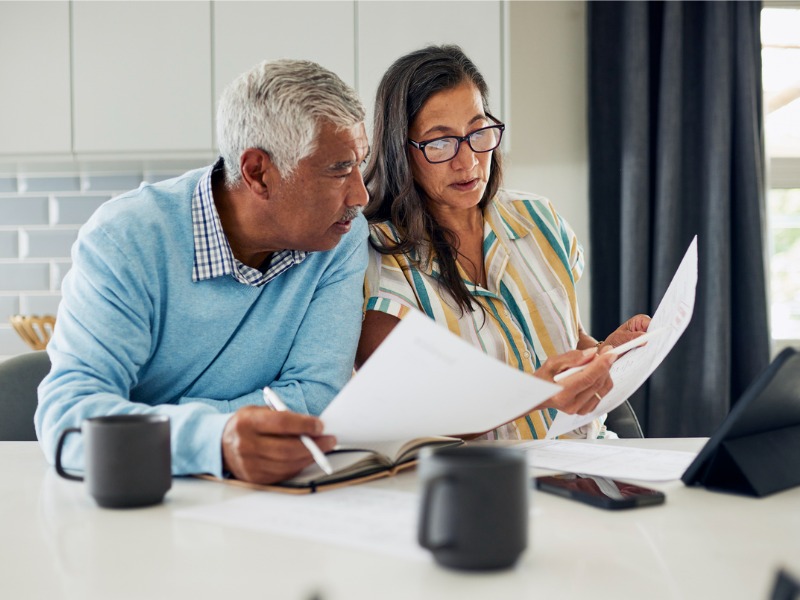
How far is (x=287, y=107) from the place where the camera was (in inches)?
50.3

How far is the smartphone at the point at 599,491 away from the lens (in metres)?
0.85

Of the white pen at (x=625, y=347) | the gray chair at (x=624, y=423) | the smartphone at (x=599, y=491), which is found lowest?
the gray chair at (x=624, y=423)

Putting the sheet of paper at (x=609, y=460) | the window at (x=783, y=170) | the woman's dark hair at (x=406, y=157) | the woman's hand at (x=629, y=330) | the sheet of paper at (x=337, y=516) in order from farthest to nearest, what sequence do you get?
the window at (x=783, y=170) < the woman's dark hair at (x=406, y=157) < the woman's hand at (x=629, y=330) < the sheet of paper at (x=609, y=460) < the sheet of paper at (x=337, y=516)

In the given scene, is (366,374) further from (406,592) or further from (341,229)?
(341,229)

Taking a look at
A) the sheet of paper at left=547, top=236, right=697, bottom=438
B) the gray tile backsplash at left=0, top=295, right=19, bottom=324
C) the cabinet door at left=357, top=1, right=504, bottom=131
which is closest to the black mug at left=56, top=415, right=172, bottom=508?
the sheet of paper at left=547, top=236, right=697, bottom=438

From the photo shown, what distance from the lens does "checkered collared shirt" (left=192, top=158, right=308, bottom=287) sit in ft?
4.28

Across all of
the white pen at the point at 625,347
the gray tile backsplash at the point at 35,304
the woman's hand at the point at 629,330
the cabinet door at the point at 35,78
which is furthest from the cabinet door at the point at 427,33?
the white pen at the point at 625,347

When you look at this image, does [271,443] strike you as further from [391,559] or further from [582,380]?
[582,380]

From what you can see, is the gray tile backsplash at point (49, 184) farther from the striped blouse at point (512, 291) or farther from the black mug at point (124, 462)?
the black mug at point (124, 462)

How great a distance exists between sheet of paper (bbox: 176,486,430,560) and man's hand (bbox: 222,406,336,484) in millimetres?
29

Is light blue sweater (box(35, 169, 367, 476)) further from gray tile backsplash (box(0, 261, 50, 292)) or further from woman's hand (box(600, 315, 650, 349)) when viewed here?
gray tile backsplash (box(0, 261, 50, 292))

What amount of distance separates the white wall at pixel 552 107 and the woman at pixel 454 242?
1.47m

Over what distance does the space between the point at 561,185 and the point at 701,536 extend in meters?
2.56

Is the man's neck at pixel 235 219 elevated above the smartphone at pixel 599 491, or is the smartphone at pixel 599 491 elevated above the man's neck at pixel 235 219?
the man's neck at pixel 235 219
